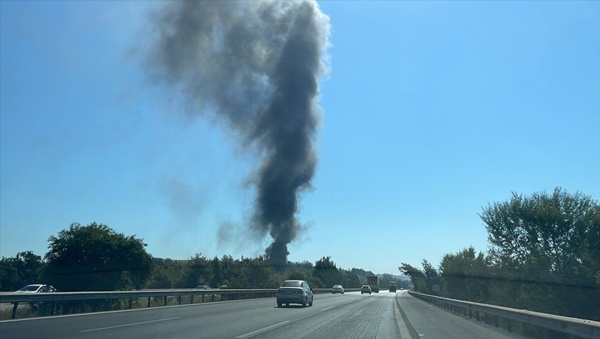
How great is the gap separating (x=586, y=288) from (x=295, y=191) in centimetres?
4584

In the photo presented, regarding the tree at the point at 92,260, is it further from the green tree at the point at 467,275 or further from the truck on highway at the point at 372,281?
the truck on highway at the point at 372,281

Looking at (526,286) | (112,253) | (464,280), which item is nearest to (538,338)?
(526,286)

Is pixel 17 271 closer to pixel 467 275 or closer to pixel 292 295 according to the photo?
pixel 292 295

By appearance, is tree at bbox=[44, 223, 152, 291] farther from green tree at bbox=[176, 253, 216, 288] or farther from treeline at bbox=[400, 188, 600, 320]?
green tree at bbox=[176, 253, 216, 288]

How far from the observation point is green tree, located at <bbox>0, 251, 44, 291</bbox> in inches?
2255

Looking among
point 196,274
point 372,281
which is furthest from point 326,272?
point 196,274

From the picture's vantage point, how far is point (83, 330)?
14.2m

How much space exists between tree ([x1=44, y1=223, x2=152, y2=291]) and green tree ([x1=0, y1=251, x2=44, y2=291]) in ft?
81.9

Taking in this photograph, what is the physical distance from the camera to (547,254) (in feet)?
103

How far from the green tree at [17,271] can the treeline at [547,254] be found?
151 feet

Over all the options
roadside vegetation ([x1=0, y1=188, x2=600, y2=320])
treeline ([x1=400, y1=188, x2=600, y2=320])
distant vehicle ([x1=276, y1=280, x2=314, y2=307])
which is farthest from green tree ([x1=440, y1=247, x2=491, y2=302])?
distant vehicle ([x1=276, y1=280, x2=314, y2=307])

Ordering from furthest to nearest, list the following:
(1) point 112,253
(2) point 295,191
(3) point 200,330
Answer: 1. (2) point 295,191
2. (1) point 112,253
3. (3) point 200,330

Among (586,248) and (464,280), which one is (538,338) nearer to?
(586,248)

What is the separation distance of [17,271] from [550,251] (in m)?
56.7
